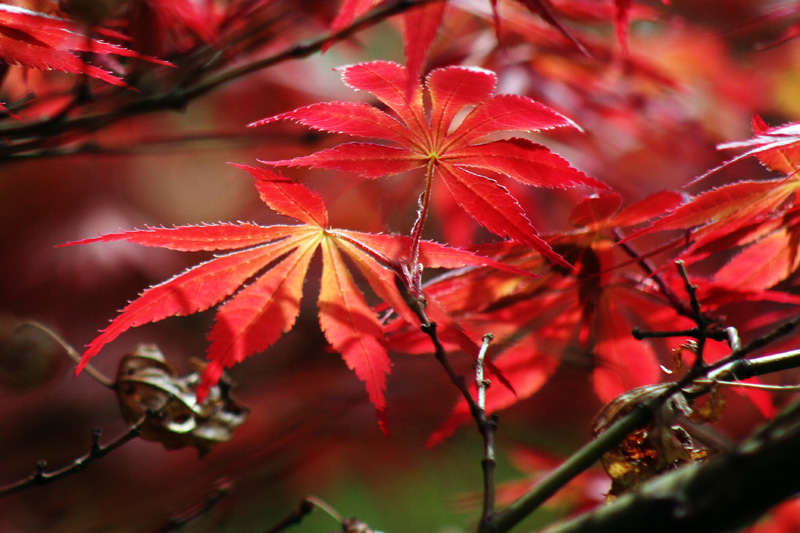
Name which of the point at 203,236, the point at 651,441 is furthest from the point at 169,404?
the point at 651,441

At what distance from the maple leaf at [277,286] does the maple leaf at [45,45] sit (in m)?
0.13

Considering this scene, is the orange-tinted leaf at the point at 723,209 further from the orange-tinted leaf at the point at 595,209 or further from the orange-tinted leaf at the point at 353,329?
the orange-tinted leaf at the point at 353,329

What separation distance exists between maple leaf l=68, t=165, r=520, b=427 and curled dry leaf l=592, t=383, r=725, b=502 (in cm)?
14

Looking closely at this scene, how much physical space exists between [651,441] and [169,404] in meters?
0.42

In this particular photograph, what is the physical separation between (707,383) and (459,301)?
21 centimetres

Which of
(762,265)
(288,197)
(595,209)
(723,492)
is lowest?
(723,492)

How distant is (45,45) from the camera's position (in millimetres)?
425

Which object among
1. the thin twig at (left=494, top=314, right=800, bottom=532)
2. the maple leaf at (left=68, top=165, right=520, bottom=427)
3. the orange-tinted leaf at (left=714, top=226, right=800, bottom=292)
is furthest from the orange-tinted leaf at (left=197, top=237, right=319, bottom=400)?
the orange-tinted leaf at (left=714, top=226, right=800, bottom=292)

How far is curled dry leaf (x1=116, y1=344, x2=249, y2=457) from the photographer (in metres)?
0.53

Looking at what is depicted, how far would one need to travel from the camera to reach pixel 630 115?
111cm

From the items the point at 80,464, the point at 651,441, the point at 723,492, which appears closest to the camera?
the point at 723,492

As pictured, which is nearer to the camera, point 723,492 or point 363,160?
point 723,492

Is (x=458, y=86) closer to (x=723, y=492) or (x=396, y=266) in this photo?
(x=396, y=266)

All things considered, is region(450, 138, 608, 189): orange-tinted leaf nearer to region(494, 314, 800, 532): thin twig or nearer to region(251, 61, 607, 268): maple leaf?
region(251, 61, 607, 268): maple leaf
